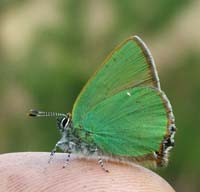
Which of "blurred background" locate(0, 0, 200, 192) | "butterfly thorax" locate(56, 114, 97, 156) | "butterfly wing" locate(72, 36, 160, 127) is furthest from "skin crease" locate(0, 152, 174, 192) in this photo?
"blurred background" locate(0, 0, 200, 192)

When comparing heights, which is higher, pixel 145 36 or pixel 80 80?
pixel 145 36

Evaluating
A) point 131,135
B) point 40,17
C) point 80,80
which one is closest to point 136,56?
point 131,135

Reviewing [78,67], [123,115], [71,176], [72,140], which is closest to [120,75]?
[123,115]

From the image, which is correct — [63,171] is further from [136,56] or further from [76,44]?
[76,44]

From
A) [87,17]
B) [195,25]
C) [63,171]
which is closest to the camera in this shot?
[63,171]

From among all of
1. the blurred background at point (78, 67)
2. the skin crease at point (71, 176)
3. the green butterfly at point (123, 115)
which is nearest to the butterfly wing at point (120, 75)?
the green butterfly at point (123, 115)

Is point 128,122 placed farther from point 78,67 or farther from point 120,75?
point 78,67

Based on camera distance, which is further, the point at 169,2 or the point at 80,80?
the point at 169,2
